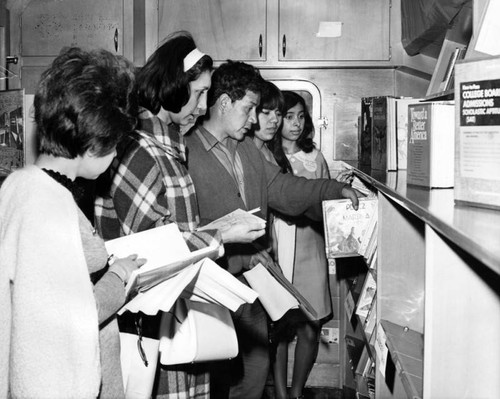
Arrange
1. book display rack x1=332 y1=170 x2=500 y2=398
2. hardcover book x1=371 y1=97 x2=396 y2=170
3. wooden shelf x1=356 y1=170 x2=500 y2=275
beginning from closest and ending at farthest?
1. wooden shelf x1=356 y1=170 x2=500 y2=275
2. book display rack x1=332 y1=170 x2=500 y2=398
3. hardcover book x1=371 y1=97 x2=396 y2=170

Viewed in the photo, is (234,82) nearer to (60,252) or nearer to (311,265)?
(311,265)

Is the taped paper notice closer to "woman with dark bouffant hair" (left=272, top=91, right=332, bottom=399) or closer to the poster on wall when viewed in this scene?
"woman with dark bouffant hair" (left=272, top=91, right=332, bottom=399)

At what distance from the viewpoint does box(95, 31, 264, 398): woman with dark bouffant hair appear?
7.07ft

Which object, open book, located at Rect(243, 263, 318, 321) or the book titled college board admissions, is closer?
the book titled college board admissions

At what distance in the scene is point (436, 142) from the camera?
212cm

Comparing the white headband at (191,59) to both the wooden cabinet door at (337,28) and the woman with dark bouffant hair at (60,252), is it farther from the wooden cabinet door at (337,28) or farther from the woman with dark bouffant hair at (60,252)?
the wooden cabinet door at (337,28)

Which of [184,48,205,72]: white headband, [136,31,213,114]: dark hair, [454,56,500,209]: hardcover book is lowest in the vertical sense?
[454,56,500,209]: hardcover book

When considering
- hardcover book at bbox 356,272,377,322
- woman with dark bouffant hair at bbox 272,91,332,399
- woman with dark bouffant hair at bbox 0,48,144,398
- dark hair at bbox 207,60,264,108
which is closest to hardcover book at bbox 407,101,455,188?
hardcover book at bbox 356,272,377,322

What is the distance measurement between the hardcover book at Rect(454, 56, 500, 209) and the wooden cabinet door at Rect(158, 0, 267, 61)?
2739 millimetres

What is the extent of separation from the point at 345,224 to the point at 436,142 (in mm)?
696

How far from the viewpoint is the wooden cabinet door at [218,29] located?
169 inches

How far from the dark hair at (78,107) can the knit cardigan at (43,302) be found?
0.52 feet

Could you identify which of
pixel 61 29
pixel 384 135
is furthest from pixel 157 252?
Result: pixel 61 29

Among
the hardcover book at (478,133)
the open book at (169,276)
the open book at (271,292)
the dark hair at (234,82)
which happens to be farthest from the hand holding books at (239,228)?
the hardcover book at (478,133)
